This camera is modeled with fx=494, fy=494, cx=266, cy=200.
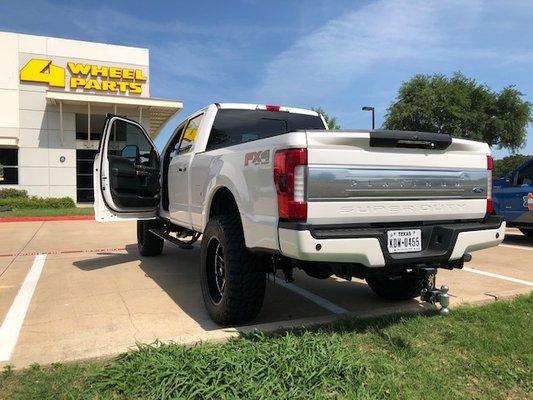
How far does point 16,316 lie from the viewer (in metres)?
4.79

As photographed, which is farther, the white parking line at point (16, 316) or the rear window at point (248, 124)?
the rear window at point (248, 124)

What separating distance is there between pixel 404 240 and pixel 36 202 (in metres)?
21.8

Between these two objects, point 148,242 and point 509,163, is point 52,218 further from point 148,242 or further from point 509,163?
point 509,163

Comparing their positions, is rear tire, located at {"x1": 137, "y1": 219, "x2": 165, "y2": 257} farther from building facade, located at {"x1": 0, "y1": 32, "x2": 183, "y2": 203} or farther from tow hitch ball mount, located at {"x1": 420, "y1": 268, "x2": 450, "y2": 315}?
building facade, located at {"x1": 0, "y1": 32, "x2": 183, "y2": 203}

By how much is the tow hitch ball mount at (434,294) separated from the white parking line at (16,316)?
330 cm

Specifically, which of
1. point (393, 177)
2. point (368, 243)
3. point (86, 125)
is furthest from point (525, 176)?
point (86, 125)

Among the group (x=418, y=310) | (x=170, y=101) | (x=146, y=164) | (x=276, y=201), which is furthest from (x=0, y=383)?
(x=170, y=101)

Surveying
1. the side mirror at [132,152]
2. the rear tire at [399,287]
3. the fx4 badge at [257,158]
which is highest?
the side mirror at [132,152]

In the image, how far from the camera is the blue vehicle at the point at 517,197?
9.71 metres

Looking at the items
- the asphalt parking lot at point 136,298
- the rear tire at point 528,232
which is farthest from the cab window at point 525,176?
the asphalt parking lot at point 136,298

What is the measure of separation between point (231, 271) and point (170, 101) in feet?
76.7

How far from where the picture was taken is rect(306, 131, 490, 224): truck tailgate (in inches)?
136

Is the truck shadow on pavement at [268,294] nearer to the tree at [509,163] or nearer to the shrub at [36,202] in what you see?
the shrub at [36,202]

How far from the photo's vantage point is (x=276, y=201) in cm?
354
